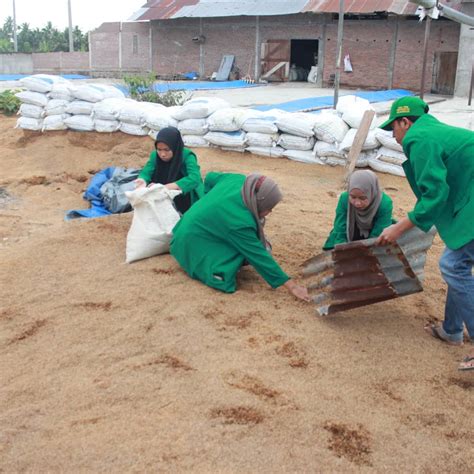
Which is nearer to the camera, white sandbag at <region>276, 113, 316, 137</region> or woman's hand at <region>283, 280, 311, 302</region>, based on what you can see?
woman's hand at <region>283, 280, 311, 302</region>

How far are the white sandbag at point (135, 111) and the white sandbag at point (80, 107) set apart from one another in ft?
2.00

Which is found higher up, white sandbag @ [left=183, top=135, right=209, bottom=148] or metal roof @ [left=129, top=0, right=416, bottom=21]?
metal roof @ [left=129, top=0, right=416, bottom=21]

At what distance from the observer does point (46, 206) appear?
21.4 ft

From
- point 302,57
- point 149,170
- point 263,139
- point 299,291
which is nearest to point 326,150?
point 263,139

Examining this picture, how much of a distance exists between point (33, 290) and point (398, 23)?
17.8 meters

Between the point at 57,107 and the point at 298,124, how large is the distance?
13.4 ft

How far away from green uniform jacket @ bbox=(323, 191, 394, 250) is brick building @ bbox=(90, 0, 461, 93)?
52.5ft

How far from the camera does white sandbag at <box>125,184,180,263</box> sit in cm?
417

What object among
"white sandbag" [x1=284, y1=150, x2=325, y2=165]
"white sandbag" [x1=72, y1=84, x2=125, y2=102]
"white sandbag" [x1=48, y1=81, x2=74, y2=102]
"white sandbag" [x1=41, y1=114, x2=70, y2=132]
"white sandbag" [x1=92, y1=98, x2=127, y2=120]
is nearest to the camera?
"white sandbag" [x1=284, y1=150, x2=325, y2=165]

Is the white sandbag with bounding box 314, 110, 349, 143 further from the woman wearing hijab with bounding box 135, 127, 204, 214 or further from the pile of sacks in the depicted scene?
the woman wearing hijab with bounding box 135, 127, 204, 214

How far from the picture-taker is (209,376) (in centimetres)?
275

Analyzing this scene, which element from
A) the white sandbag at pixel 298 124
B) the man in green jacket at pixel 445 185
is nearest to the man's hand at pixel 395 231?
the man in green jacket at pixel 445 185

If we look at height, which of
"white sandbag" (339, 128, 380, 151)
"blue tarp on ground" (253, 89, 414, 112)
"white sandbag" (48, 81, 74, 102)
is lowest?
"white sandbag" (339, 128, 380, 151)

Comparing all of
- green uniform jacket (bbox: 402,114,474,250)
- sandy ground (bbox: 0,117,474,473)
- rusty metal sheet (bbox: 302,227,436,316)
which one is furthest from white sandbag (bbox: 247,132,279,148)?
green uniform jacket (bbox: 402,114,474,250)
